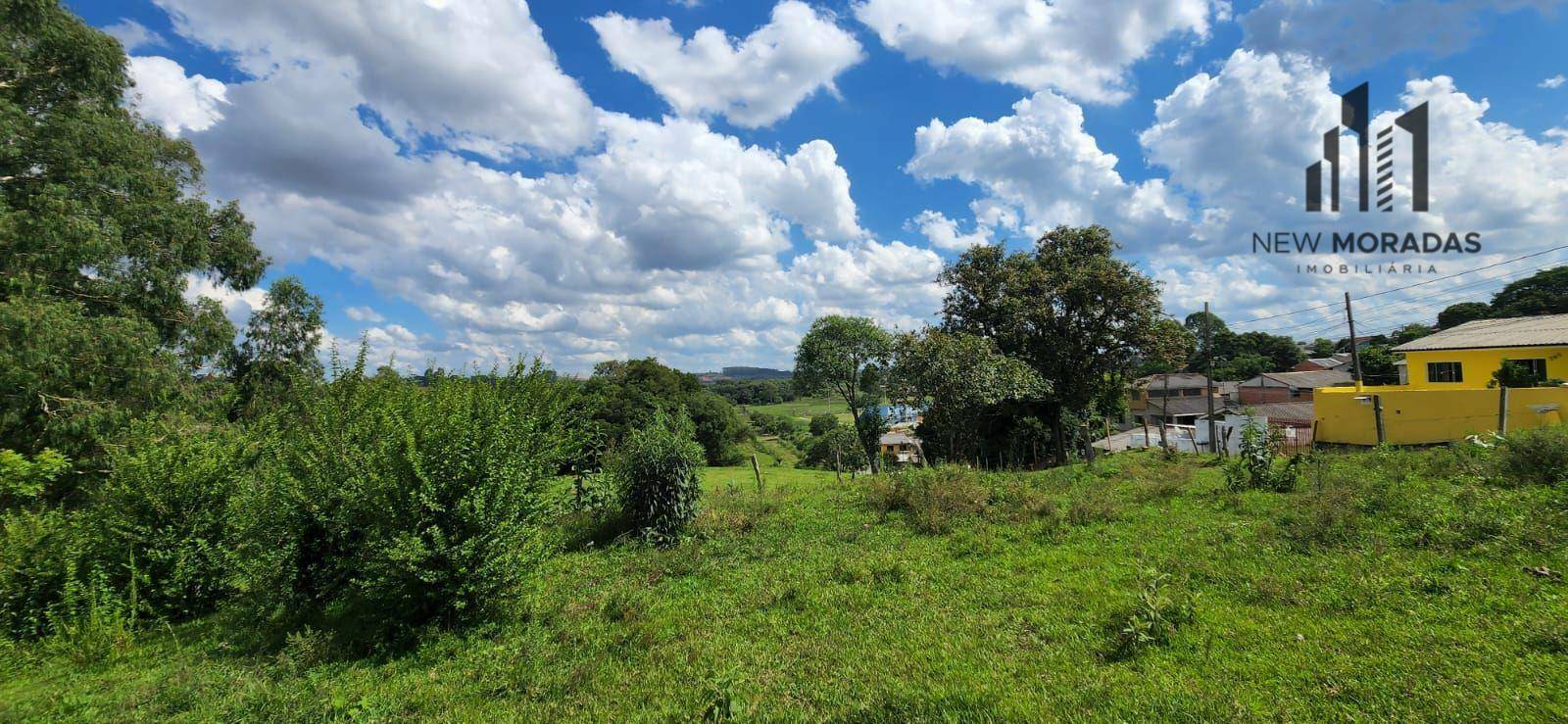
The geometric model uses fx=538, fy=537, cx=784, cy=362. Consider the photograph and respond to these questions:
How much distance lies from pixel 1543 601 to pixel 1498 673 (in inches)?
69.0

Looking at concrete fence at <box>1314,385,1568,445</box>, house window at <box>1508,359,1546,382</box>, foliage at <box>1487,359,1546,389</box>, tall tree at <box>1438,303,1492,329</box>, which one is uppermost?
tall tree at <box>1438,303,1492,329</box>

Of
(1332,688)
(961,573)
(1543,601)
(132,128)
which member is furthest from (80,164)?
(1543,601)

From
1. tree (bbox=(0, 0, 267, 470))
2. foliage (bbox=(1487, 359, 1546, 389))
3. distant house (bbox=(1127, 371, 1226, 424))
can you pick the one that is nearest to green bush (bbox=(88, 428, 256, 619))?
tree (bbox=(0, 0, 267, 470))

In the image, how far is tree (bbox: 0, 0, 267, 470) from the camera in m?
10.7

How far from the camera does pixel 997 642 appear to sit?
16.2 feet

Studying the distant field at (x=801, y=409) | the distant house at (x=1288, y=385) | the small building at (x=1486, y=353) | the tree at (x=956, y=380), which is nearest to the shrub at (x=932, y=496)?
the tree at (x=956, y=380)

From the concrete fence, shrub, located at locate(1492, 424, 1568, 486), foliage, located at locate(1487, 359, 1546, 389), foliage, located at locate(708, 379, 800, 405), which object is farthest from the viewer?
foliage, located at locate(708, 379, 800, 405)

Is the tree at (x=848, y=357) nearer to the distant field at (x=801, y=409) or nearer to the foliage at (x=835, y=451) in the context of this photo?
the foliage at (x=835, y=451)

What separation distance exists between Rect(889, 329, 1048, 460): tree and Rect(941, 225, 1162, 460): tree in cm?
203

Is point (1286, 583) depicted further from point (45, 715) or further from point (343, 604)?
point (45, 715)

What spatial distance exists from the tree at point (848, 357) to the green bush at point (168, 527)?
3000cm

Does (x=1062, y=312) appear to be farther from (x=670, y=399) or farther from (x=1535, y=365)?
(x=670, y=399)

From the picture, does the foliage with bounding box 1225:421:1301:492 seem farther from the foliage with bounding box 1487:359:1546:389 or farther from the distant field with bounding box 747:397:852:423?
the distant field with bounding box 747:397:852:423

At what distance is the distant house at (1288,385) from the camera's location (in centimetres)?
4525
